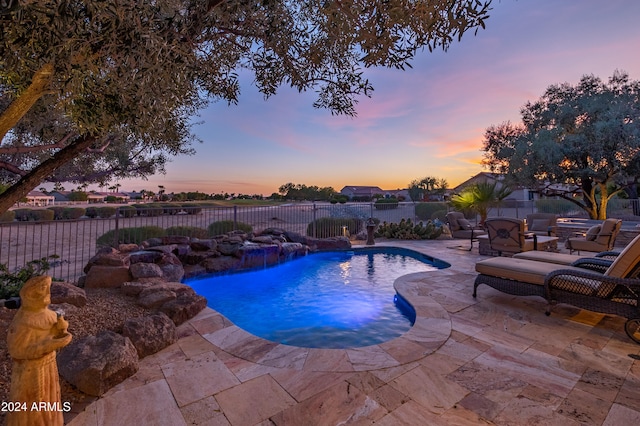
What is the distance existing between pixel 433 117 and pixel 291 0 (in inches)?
403

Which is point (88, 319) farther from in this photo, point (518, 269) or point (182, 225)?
point (182, 225)

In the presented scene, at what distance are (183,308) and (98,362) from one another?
1.47m

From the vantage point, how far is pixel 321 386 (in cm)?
241

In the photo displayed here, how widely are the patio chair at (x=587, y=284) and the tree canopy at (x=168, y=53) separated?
316cm

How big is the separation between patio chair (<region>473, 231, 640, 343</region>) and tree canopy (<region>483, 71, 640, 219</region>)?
10625 millimetres

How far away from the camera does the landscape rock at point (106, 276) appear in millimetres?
4855

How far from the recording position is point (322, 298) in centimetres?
598

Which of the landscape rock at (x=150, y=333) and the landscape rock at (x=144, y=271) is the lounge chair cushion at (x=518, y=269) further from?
the landscape rock at (x=144, y=271)

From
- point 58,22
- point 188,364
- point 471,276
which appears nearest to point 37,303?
point 188,364

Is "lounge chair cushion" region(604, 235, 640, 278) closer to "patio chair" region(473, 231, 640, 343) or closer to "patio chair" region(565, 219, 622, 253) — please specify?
"patio chair" region(473, 231, 640, 343)

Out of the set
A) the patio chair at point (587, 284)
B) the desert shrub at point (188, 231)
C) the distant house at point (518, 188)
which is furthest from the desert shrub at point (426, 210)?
the patio chair at point (587, 284)

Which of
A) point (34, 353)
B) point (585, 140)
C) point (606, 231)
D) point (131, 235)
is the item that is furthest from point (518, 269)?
point (585, 140)

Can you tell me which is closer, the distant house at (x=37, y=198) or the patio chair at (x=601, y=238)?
the patio chair at (x=601, y=238)

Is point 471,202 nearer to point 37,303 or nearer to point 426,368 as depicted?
point 426,368
